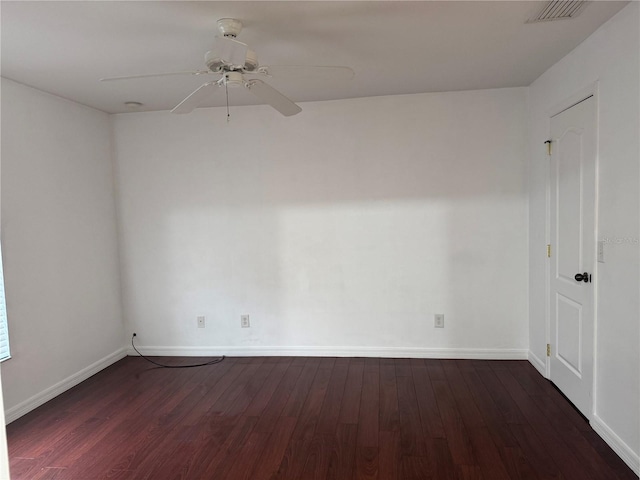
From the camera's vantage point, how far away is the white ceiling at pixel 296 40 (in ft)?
6.83

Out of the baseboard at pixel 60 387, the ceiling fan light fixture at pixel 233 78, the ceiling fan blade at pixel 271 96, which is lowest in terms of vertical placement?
the baseboard at pixel 60 387

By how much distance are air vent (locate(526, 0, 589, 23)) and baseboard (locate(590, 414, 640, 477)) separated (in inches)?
94.2

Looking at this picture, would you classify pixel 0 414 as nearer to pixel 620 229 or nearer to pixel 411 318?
pixel 620 229

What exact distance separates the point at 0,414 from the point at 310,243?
315 centimetres

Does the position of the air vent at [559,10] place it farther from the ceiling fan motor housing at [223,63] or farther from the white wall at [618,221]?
the ceiling fan motor housing at [223,63]

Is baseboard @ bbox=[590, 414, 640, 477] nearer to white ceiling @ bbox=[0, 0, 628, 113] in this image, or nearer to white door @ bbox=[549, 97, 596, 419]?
white door @ bbox=[549, 97, 596, 419]

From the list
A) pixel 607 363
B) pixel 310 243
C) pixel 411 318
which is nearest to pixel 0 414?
pixel 607 363

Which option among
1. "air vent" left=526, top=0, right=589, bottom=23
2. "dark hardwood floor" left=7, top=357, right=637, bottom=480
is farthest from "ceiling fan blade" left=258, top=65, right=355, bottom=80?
"dark hardwood floor" left=7, top=357, right=637, bottom=480

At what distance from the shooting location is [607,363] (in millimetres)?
2418

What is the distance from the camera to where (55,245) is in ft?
11.1

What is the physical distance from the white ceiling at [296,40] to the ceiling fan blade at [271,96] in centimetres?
34

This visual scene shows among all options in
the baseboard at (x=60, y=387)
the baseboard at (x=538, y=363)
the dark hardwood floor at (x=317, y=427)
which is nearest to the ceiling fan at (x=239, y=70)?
the dark hardwood floor at (x=317, y=427)

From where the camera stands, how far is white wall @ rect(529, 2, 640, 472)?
2.14 m

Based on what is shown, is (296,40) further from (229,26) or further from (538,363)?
(538,363)
